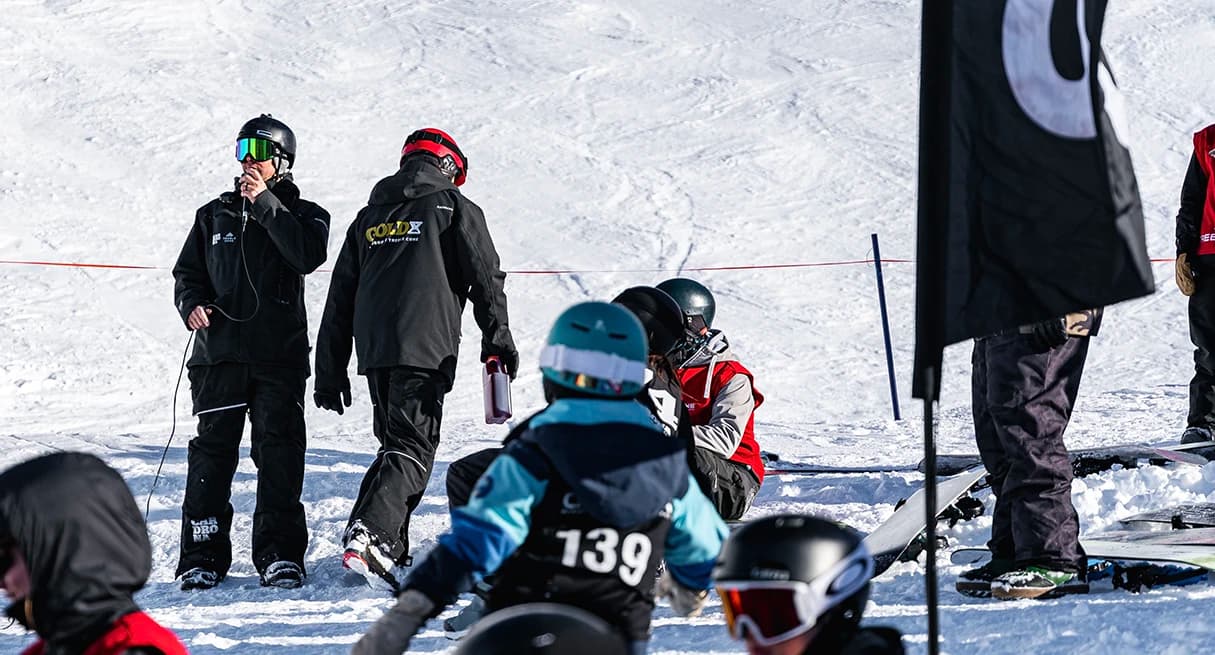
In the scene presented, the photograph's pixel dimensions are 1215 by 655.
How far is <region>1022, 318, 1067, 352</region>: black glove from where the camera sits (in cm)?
543

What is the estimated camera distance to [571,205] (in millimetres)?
18219

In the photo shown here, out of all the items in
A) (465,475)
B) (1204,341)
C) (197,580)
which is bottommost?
(197,580)

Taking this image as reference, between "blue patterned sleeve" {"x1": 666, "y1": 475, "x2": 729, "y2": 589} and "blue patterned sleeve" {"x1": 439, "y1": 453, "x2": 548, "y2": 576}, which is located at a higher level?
"blue patterned sleeve" {"x1": 439, "y1": 453, "x2": 548, "y2": 576}

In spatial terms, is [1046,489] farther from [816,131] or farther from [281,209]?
[816,131]

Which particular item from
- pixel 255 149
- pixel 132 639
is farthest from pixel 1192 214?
pixel 132 639

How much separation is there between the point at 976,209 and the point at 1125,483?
4.52 meters

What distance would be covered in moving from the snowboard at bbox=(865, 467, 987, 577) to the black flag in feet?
7.98

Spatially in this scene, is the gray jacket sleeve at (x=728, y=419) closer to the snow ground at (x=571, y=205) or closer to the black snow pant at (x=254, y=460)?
the snow ground at (x=571, y=205)

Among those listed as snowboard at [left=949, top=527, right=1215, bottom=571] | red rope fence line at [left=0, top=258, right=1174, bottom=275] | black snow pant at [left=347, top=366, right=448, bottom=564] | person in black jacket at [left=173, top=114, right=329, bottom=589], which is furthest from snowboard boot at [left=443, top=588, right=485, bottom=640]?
red rope fence line at [left=0, top=258, right=1174, bottom=275]

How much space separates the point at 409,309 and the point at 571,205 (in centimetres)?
1160

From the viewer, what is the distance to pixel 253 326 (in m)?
6.92

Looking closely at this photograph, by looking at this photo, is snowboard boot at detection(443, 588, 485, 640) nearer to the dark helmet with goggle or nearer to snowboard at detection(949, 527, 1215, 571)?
the dark helmet with goggle

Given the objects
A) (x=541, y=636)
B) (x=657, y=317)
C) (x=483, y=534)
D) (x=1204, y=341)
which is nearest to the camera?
(x=541, y=636)

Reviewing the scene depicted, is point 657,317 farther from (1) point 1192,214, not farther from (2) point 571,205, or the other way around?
(2) point 571,205
